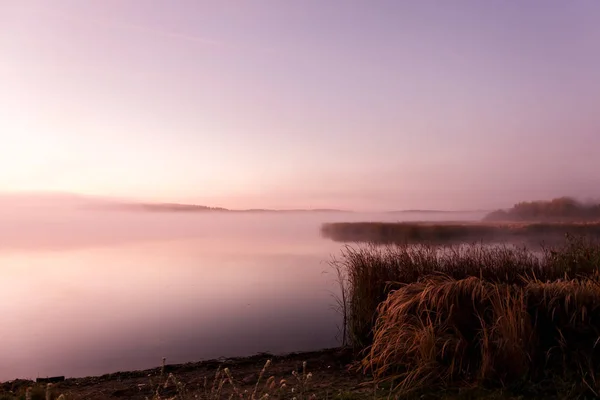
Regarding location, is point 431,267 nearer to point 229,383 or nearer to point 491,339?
point 491,339

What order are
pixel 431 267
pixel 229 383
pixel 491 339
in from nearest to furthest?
pixel 491 339 < pixel 229 383 < pixel 431 267

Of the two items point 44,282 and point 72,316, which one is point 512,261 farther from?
point 44,282

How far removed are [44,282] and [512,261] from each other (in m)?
21.3

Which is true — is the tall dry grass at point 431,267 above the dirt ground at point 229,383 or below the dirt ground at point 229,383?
above

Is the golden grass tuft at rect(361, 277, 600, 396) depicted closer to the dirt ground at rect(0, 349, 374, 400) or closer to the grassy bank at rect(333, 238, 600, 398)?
the grassy bank at rect(333, 238, 600, 398)

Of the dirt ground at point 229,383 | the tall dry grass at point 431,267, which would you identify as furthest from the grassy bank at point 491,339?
the tall dry grass at point 431,267

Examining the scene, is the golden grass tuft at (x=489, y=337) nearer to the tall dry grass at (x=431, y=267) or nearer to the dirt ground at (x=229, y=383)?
the dirt ground at (x=229, y=383)

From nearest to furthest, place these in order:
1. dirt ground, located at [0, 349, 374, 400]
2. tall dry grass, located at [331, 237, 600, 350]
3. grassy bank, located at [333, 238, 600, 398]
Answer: grassy bank, located at [333, 238, 600, 398], dirt ground, located at [0, 349, 374, 400], tall dry grass, located at [331, 237, 600, 350]

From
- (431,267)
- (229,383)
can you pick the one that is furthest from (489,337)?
(229,383)

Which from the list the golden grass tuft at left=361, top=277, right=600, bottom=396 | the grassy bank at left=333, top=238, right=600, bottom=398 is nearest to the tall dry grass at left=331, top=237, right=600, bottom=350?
the grassy bank at left=333, top=238, right=600, bottom=398

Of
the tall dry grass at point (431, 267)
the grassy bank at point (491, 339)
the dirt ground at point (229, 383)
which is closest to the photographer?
the grassy bank at point (491, 339)

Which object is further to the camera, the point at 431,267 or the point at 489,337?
the point at 431,267

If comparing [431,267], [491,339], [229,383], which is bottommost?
[229,383]

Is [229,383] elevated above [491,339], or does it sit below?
below
